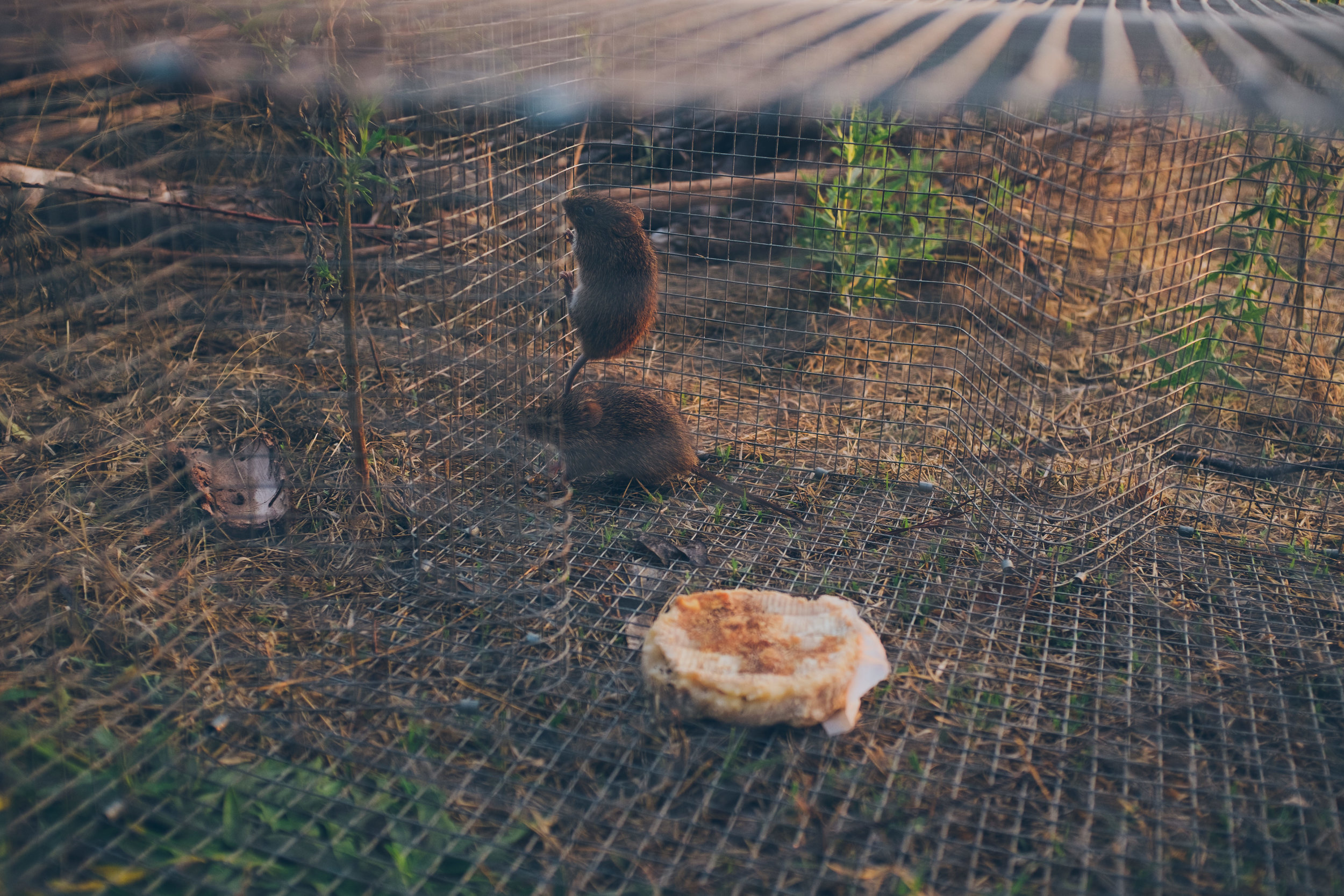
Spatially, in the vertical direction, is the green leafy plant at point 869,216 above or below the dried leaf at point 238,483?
above

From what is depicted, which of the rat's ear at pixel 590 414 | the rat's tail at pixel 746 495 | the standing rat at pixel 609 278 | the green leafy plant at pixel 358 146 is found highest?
the green leafy plant at pixel 358 146

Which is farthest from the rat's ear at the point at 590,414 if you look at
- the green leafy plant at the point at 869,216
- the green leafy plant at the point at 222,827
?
the green leafy plant at the point at 222,827

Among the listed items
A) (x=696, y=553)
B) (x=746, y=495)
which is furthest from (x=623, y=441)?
(x=696, y=553)

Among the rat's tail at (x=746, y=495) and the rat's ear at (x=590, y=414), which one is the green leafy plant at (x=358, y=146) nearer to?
the rat's ear at (x=590, y=414)

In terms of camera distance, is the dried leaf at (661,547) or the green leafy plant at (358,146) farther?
the dried leaf at (661,547)

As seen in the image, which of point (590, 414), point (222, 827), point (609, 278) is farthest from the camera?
point (609, 278)

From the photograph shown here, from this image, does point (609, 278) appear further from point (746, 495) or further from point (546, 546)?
point (546, 546)
